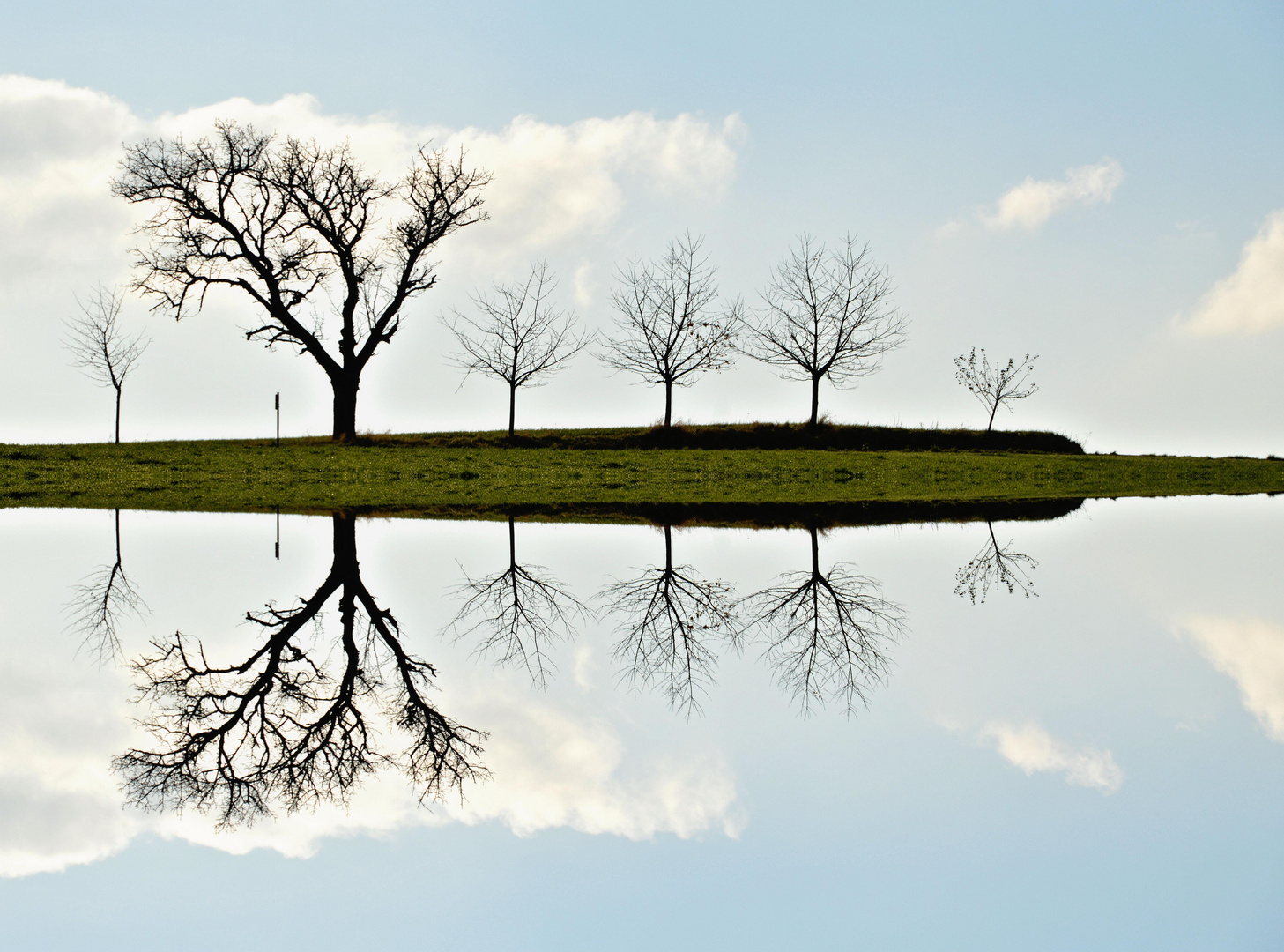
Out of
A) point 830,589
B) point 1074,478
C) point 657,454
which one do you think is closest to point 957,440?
point 1074,478

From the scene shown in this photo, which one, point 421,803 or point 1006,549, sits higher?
point 1006,549

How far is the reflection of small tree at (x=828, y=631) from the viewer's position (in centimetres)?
528

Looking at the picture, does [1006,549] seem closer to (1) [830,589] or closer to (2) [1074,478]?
(1) [830,589]

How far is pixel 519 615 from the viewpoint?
6.79 meters

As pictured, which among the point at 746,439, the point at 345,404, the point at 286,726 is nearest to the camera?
the point at 286,726

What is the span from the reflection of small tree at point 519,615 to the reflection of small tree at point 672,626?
42 cm

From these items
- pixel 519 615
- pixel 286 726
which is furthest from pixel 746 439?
pixel 286 726

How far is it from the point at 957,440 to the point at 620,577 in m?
33.3

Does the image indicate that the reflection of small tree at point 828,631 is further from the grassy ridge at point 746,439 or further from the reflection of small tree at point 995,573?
the grassy ridge at point 746,439

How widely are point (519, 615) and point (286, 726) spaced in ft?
7.60

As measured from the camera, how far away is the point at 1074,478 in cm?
2492

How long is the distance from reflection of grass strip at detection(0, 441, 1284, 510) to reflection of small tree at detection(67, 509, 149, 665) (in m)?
6.86

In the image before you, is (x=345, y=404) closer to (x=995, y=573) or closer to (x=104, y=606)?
(x=104, y=606)

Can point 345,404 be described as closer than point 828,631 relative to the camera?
No
